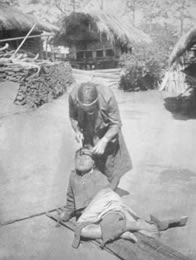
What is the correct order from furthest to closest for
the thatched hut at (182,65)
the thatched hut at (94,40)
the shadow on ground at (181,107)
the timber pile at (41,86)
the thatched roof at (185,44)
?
1. the thatched hut at (94,40)
2. the timber pile at (41,86)
3. the shadow on ground at (181,107)
4. the thatched hut at (182,65)
5. the thatched roof at (185,44)

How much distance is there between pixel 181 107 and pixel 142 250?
9.65m

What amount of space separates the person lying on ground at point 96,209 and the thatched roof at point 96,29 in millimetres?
15256

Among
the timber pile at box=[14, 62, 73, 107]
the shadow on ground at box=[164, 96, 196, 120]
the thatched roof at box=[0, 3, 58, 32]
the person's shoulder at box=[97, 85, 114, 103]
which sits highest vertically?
the thatched roof at box=[0, 3, 58, 32]

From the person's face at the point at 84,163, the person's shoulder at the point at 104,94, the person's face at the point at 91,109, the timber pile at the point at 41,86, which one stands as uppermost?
the person's shoulder at the point at 104,94

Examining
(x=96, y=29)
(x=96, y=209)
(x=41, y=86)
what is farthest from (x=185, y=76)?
(x=96, y=209)

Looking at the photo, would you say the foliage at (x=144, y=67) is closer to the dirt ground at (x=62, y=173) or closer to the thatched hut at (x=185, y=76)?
the thatched hut at (x=185, y=76)

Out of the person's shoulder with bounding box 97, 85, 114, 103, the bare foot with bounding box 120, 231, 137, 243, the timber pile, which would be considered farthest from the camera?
the timber pile

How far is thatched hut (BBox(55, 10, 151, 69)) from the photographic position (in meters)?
19.3

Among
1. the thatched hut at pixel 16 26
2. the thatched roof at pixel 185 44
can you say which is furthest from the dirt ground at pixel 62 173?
the thatched hut at pixel 16 26

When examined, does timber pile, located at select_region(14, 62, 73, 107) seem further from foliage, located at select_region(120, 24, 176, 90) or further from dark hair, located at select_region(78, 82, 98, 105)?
dark hair, located at select_region(78, 82, 98, 105)

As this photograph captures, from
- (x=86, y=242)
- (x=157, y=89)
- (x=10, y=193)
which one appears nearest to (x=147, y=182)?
(x=10, y=193)

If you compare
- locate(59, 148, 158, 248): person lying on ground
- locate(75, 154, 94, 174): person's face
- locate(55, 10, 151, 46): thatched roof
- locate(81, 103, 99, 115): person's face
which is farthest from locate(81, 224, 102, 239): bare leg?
locate(55, 10, 151, 46): thatched roof

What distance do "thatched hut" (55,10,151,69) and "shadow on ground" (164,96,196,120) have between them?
6.44 m

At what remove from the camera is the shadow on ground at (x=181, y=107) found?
11.8 metres
